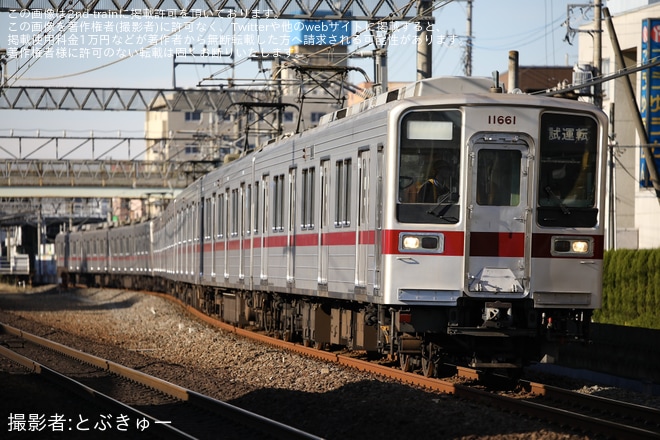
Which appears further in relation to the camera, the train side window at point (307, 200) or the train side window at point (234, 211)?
the train side window at point (234, 211)

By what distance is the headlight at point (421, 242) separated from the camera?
12047mm

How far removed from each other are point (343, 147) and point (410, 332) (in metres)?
2.97

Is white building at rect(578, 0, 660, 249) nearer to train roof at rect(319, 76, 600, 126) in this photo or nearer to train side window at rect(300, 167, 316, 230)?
train side window at rect(300, 167, 316, 230)

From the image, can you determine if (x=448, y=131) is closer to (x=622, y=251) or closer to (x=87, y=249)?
(x=622, y=251)

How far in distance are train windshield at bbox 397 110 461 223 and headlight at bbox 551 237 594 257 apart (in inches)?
45.1

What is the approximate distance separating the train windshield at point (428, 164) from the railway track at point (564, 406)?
1.85 meters

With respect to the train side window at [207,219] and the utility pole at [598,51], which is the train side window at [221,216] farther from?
the utility pole at [598,51]

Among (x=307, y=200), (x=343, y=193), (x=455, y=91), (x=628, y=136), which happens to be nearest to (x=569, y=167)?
(x=455, y=91)

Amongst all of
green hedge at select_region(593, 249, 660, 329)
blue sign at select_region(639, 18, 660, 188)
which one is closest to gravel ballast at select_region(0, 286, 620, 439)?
green hedge at select_region(593, 249, 660, 329)

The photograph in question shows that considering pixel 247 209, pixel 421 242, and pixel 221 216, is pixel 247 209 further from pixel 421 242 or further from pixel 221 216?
pixel 421 242

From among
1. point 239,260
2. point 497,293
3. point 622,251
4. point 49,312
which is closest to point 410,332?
point 497,293

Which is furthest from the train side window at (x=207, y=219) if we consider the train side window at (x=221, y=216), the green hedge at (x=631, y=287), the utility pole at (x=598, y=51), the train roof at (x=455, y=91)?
the train roof at (x=455, y=91)

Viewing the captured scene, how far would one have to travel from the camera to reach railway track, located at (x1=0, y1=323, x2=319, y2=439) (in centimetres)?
1001

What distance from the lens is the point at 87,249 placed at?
64625 millimetres
